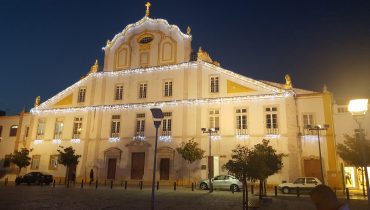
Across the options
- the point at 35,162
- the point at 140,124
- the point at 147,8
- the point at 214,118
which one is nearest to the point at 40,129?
the point at 35,162

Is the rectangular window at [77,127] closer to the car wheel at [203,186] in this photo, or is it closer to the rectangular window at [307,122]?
the car wheel at [203,186]

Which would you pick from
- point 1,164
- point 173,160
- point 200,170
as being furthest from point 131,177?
point 1,164

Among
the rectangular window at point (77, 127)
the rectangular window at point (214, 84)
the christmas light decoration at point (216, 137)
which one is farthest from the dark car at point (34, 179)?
the rectangular window at point (214, 84)

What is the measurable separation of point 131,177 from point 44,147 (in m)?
12.3

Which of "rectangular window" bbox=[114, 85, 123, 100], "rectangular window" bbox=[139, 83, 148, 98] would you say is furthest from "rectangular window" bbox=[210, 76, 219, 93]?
"rectangular window" bbox=[114, 85, 123, 100]

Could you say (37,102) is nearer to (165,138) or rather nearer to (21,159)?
(21,159)

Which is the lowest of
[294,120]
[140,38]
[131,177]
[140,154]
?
[131,177]

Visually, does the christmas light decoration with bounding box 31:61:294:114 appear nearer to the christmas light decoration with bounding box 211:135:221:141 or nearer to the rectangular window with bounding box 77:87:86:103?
the rectangular window with bounding box 77:87:86:103

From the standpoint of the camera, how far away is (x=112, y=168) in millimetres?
33844

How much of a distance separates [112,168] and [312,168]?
2076 centimetres

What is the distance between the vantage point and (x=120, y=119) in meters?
35.1

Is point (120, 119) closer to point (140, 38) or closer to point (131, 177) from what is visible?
point (131, 177)

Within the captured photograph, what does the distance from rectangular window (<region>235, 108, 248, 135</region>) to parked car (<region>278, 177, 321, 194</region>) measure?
733 centimetres

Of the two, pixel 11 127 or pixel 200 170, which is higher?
pixel 11 127
